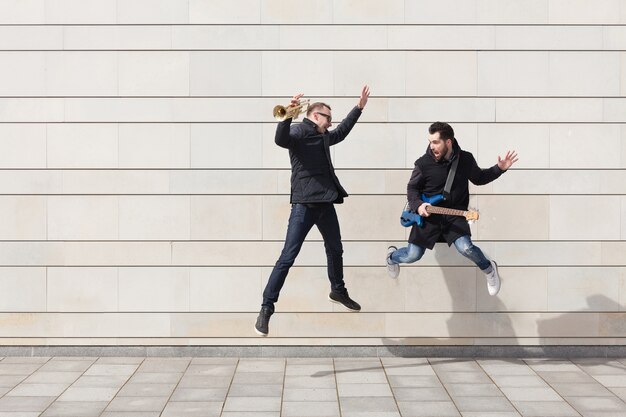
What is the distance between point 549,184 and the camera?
991 cm

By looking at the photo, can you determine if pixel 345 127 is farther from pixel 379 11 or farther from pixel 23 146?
pixel 23 146

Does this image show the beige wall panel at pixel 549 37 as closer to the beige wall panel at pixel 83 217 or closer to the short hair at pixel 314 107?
the short hair at pixel 314 107

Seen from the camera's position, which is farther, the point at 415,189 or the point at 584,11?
the point at 584,11

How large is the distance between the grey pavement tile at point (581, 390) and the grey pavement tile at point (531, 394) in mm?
94

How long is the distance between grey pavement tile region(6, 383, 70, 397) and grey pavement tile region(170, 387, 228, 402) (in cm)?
105

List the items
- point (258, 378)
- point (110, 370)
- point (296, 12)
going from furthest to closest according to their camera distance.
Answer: point (296, 12), point (110, 370), point (258, 378)

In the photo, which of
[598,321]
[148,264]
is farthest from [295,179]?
→ [598,321]

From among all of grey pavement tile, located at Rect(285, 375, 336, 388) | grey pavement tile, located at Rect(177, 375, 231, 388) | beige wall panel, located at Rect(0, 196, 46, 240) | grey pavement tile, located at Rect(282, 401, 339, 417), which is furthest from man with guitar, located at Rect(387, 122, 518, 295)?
beige wall panel, located at Rect(0, 196, 46, 240)

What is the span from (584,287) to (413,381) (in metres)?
2.40

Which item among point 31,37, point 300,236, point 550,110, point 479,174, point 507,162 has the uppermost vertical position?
point 31,37

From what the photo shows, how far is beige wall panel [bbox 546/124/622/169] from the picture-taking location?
9.88m

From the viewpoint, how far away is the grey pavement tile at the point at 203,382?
8597mm

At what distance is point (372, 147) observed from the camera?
989 cm

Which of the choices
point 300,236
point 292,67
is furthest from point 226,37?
point 300,236
